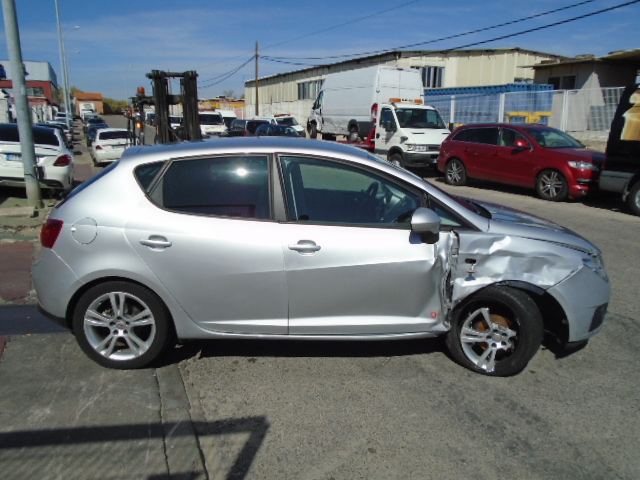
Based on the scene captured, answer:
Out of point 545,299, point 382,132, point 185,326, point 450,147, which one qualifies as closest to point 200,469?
point 185,326

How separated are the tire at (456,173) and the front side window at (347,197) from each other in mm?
10757

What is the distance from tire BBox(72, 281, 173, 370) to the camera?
3.60 m

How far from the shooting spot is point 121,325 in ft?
12.0

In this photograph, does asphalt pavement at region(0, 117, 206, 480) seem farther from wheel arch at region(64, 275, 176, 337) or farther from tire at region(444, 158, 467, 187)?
tire at region(444, 158, 467, 187)

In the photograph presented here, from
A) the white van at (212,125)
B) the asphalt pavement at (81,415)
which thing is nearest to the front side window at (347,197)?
the asphalt pavement at (81,415)

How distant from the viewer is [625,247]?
7.49 metres

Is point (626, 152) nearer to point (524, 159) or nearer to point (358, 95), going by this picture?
point (524, 159)

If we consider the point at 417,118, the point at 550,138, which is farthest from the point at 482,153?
the point at 417,118

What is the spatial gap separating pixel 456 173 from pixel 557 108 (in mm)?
7429

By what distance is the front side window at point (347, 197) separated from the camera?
3.61m

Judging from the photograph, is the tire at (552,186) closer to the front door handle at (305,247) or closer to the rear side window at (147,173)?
the front door handle at (305,247)

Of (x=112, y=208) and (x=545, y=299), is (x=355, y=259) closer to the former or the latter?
(x=545, y=299)

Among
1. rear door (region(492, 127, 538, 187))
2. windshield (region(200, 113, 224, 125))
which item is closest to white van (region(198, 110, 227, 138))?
windshield (region(200, 113, 224, 125))

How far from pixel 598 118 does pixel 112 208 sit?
18105 mm
